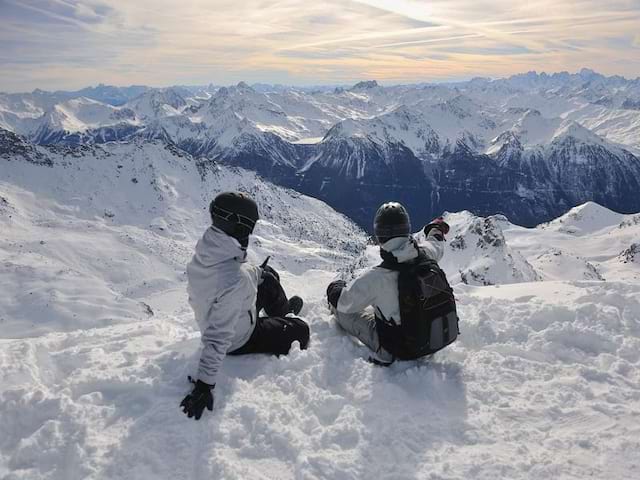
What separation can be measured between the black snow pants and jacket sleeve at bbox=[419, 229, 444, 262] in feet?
8.00

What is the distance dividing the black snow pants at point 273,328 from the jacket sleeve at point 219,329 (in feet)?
3.02

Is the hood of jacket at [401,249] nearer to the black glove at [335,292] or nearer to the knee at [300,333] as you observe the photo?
the black glove at [335,292]

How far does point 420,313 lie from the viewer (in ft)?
21.2

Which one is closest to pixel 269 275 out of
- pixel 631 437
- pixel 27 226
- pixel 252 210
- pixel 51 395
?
pixel 252 210

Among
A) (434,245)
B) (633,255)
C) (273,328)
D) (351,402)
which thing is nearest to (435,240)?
(434,245)

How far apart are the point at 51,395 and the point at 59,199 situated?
Answer: 197620mm

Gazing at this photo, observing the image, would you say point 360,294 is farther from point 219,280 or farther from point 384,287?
point 219,280

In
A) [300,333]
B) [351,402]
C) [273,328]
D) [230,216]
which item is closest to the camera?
[351,402]

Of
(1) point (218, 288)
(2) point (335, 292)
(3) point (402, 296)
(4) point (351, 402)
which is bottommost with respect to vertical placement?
(4) point (351, 402)

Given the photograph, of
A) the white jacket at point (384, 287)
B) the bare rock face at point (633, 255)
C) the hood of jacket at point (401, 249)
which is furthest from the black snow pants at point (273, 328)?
the bare rock face at point (633, 255)

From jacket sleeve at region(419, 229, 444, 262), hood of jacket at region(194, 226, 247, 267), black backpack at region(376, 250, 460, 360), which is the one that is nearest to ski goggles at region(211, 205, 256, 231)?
hood of jacket at region(194, 226, 247, 267)

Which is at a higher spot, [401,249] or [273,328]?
[401,249]

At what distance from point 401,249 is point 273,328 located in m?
2.42

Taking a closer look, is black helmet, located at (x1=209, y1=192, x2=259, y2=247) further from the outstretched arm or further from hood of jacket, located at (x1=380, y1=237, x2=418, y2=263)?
the outstretched arm
